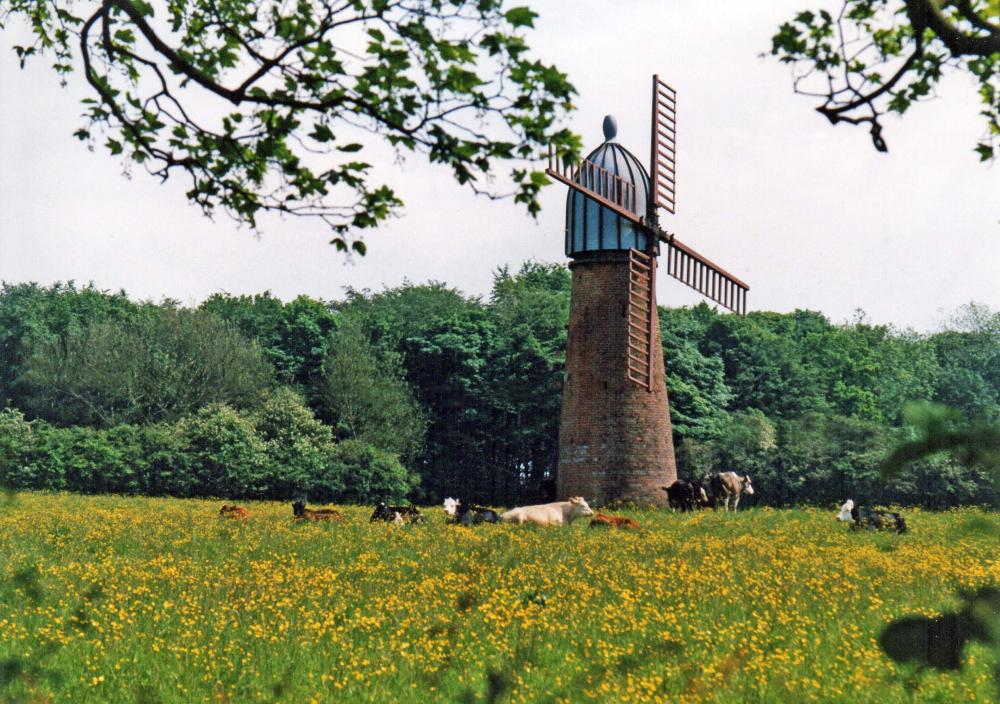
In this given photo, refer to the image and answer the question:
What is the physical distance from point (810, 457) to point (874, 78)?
45.0 meters

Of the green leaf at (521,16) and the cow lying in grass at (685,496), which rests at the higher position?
the green leaf at (521,16)

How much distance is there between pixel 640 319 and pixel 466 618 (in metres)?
23.0

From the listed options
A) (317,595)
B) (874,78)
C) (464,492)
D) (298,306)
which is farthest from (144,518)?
(298,306)

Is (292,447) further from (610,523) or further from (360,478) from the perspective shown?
(610,523)

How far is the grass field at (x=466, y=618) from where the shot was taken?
30.7 feet

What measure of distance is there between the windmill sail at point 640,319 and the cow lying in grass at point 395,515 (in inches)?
396

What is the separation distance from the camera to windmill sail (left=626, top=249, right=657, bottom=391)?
110ft

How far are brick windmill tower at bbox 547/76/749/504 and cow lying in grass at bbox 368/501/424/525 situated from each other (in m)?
8.81

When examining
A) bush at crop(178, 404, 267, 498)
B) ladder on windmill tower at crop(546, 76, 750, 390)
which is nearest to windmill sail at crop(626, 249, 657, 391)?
ladder on windmill tower at crop(546, 76, 750, 390)

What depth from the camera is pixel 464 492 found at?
57.8m

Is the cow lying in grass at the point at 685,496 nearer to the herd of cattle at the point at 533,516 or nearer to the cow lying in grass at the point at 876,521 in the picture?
the herd of cattle at the point at 533,516

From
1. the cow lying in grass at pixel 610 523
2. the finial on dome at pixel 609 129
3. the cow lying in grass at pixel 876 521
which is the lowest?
the cow lying in grass at pixel 610 523

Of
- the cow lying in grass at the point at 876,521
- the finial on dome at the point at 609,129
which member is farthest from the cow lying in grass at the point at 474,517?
the finial on dome at the point at 609,129

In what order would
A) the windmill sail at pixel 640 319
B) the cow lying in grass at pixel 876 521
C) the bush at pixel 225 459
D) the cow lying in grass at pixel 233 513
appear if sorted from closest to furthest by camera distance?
the cow lying in grass at pixel 876 521 → the cow lying in grass at pixel 233 513 → the windmill sail at pixel 640 319 → the bush at pixel 225 459
